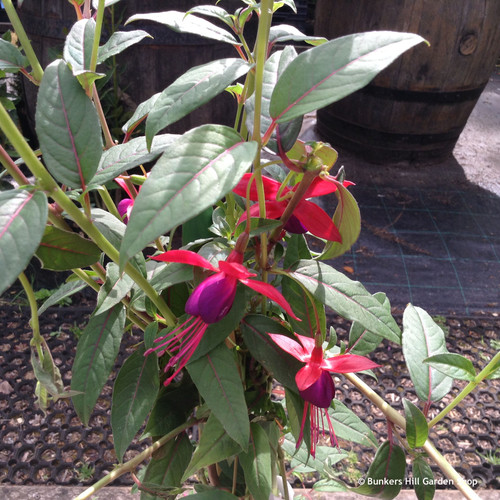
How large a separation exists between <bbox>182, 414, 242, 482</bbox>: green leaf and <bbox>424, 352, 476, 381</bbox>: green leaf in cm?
16

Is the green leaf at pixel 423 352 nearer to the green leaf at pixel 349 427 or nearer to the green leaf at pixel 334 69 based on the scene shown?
the green leaf at pixel 349 427

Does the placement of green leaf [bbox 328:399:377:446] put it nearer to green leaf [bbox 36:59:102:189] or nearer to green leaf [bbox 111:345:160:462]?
green leaf [bbox 111:345:160:462]

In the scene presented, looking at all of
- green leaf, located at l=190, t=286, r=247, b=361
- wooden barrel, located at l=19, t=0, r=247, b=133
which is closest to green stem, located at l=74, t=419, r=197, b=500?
green leaf, located at l=190, t=286, r=247, b=361

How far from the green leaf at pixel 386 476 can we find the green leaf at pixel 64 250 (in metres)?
0.29

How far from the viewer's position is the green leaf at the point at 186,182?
7.0 inches

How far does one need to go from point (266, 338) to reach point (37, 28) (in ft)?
3.80

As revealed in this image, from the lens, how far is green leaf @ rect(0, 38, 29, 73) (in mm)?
332

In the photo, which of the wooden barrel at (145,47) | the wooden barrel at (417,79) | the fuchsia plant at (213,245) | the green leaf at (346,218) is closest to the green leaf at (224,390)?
the fuchsia plant at (213,245)

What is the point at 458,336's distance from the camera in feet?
3.62

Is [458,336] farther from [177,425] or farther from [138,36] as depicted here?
[138,36]

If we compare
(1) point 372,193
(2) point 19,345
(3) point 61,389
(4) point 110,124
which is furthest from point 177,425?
(1) point 372,193

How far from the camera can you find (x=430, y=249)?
152 centimetres

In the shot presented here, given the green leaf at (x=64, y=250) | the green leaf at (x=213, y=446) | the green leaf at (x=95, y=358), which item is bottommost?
the green leaf at (x=213, y=446)

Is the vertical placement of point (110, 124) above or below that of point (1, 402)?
above
